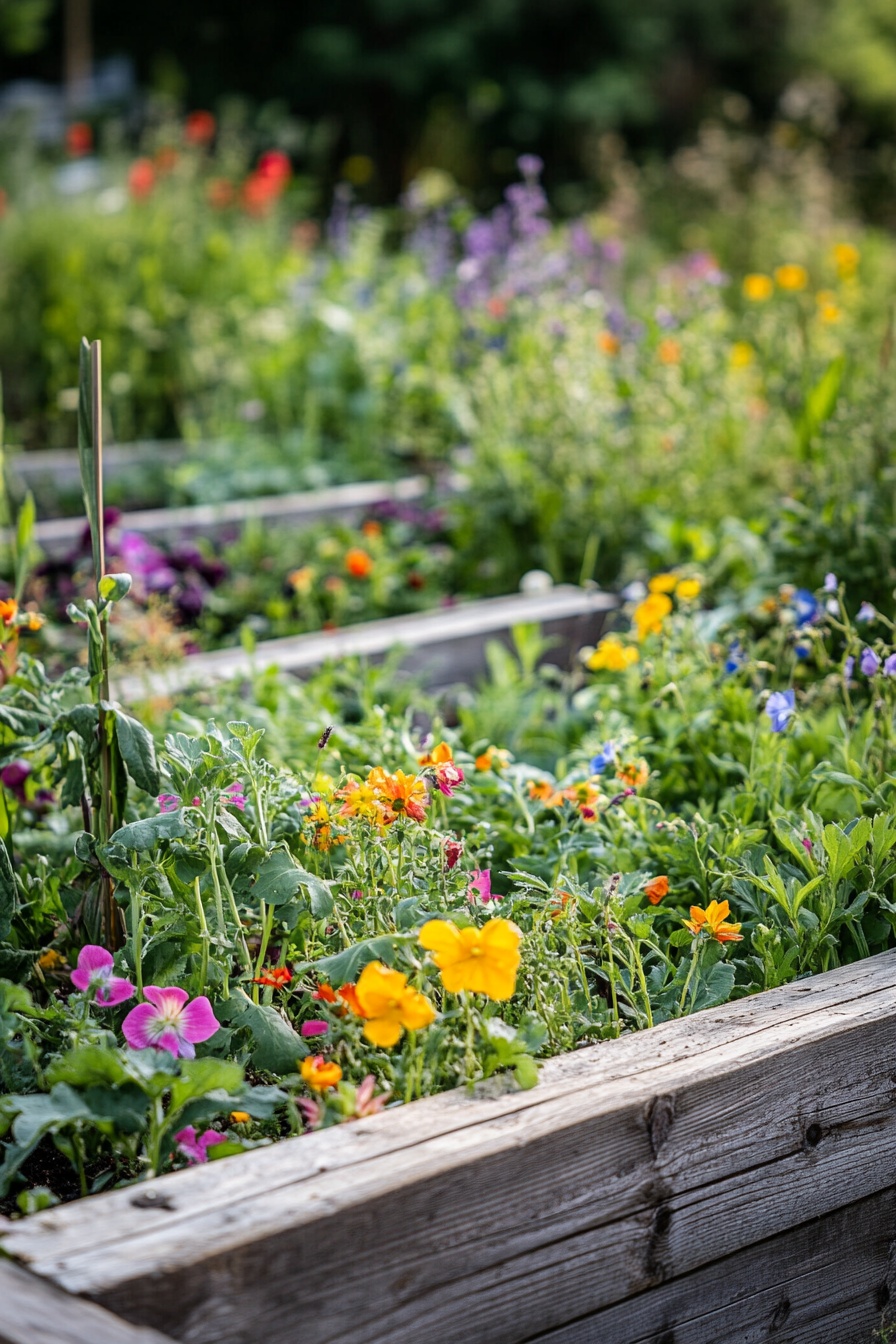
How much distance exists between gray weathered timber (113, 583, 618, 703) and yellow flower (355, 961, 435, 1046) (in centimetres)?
134

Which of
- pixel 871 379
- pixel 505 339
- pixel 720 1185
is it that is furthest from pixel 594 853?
pixel 505 339

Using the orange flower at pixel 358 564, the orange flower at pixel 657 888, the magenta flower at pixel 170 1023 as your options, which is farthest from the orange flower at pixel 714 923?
the orange flower at pixel 358 564

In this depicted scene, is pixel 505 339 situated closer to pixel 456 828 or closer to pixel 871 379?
pixel 871 379

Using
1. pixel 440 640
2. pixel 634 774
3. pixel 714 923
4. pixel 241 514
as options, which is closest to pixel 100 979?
pixel 714 923

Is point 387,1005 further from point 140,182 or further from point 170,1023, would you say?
point 140,182

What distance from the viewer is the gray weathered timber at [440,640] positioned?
262 centimetres

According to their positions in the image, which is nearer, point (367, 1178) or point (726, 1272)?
point (367, 1178)

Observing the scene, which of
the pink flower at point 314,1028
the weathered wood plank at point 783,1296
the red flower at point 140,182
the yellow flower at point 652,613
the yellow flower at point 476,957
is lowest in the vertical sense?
the weathered wood plank at point 783,1296

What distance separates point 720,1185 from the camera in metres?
1.32

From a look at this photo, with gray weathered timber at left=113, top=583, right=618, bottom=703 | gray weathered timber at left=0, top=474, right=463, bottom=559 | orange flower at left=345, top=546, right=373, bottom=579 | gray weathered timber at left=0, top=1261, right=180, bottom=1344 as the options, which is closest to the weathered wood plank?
gray weathered timber at left=0, top=1261, right=180, bottom=1344

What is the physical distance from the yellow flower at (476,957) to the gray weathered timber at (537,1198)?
4.7 inches

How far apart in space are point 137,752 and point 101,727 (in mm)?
78

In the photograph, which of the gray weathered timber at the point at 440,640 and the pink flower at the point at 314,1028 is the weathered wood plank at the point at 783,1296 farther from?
the gray weathered timber at the point at 440,640

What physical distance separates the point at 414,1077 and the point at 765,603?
145cm
